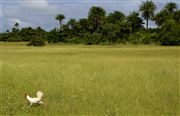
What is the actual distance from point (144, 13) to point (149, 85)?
9289 centimetres

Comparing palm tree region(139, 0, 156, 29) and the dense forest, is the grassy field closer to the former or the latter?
the dense forest

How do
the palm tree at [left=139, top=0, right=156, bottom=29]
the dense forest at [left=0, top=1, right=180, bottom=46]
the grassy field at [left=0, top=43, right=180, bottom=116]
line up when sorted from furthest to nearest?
1. the palm tree at [left=139, top=0, right=156, bottom=29]
2. the dense forest at [left=0, top=1, right=180, bottom=46]
3. the grassy field at [left=0, top=43, right=180, bottom=116]

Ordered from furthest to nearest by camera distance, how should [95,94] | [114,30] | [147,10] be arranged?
[147,10], [114,30], [95,94]

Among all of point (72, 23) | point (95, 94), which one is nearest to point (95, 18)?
point (72, 23)

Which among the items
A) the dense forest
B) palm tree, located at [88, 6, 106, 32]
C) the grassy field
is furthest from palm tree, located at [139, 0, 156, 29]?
the grassy field

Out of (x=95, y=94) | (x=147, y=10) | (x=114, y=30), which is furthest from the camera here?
(x=147, y=10)

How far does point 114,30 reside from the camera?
3656 inches

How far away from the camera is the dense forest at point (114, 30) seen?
270 feet

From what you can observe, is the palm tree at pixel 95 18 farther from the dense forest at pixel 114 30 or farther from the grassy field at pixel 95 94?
the grassy field at pixel 95 94

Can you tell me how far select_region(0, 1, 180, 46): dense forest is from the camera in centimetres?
8219

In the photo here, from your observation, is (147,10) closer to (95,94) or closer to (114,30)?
(114,30)

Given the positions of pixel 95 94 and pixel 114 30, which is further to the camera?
pixel 114 30

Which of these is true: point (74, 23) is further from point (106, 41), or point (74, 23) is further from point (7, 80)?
point (7, 80)

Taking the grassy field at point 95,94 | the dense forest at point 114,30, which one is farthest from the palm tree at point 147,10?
the grassy field at point 95,94
